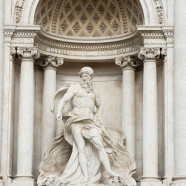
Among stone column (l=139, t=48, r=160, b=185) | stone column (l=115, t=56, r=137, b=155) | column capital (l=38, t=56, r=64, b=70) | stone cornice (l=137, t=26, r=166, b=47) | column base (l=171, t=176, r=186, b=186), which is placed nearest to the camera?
column base (l=171, t=176, r=186, b=186)

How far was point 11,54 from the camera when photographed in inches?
923

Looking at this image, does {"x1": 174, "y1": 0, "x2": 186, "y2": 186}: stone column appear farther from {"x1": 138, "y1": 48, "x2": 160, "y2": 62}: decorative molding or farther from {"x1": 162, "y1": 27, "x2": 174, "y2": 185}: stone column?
{"x1": 138, "y1": 48, "x2": 160, "y2": 62}: decorative molding

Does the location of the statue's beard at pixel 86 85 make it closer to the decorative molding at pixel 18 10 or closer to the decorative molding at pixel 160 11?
the decorative molding at pixel 18 10

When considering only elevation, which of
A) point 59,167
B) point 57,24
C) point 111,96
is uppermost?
point 57,24

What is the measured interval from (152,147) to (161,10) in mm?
4232

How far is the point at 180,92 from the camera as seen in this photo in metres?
22.7

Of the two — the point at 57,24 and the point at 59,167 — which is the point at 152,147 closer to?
the point at 59,167

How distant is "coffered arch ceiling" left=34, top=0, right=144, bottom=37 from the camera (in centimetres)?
2470

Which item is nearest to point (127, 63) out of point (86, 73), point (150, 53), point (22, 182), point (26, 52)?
point (150, 53)

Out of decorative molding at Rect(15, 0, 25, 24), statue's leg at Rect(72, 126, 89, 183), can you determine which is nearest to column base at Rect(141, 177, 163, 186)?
statue's leg at Rect(72, 126, 89, 183)

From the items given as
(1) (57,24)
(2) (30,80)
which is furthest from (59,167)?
(1) (57,24)

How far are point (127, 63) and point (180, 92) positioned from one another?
261 cm

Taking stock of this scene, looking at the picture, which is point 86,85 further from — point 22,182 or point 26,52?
point 22,182

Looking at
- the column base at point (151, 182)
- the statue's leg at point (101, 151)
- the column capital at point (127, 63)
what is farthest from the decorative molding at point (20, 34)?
the column base at point (151, 182)
